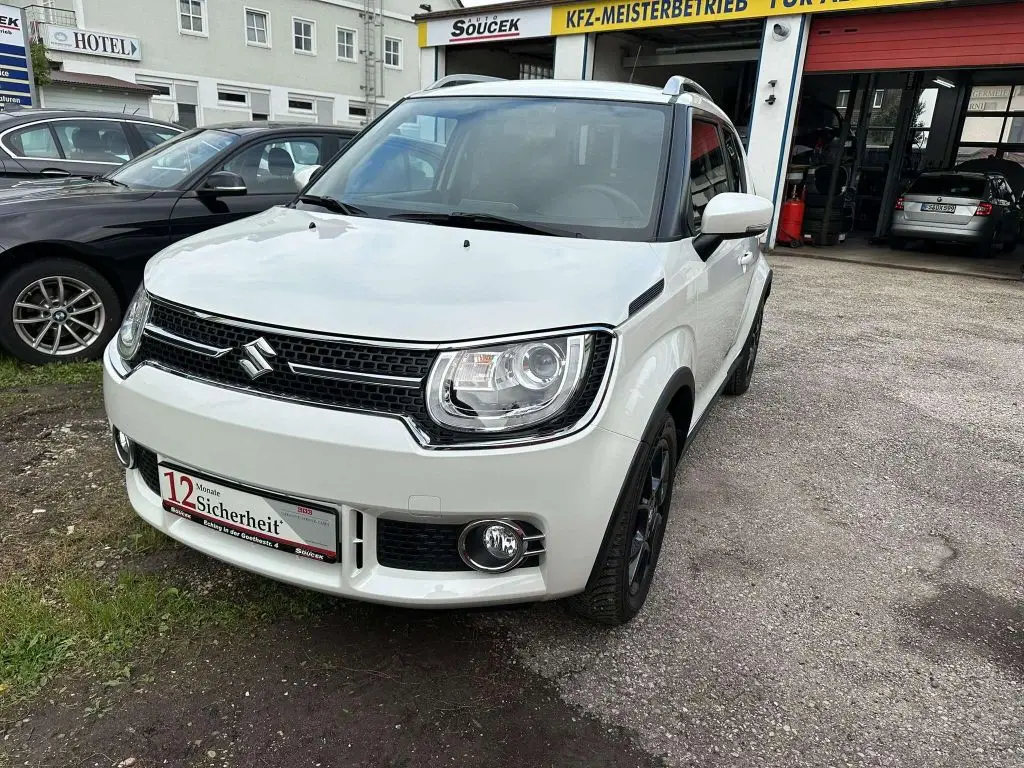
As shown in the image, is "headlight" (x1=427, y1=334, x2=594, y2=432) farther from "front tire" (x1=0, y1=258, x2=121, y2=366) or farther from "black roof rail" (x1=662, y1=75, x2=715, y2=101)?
"front tire" (x1=0, y1=258, x2=121, y2=366)

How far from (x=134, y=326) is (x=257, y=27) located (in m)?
30.6

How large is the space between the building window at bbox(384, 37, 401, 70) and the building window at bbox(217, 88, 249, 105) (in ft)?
23.2

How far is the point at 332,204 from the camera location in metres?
2.97

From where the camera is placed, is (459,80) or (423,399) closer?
(423,399)

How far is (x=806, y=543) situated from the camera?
123 inches

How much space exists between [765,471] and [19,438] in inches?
149

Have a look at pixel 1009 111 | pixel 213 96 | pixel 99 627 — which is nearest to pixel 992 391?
pixel 99 627

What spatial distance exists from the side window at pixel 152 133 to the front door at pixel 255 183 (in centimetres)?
257

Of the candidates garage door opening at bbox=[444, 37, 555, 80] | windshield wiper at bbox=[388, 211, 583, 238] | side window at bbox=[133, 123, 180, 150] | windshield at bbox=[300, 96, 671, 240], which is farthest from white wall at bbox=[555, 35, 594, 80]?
windshield wiper at bbox=[388, 211, 583, 238]

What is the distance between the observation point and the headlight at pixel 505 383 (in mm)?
1842

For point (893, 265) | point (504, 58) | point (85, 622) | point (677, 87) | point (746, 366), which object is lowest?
point (893, 265)

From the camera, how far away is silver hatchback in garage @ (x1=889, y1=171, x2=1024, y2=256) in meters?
13.1

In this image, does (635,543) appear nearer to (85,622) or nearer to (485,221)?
(485,221)

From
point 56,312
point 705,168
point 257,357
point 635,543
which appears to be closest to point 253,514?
point 257,357
